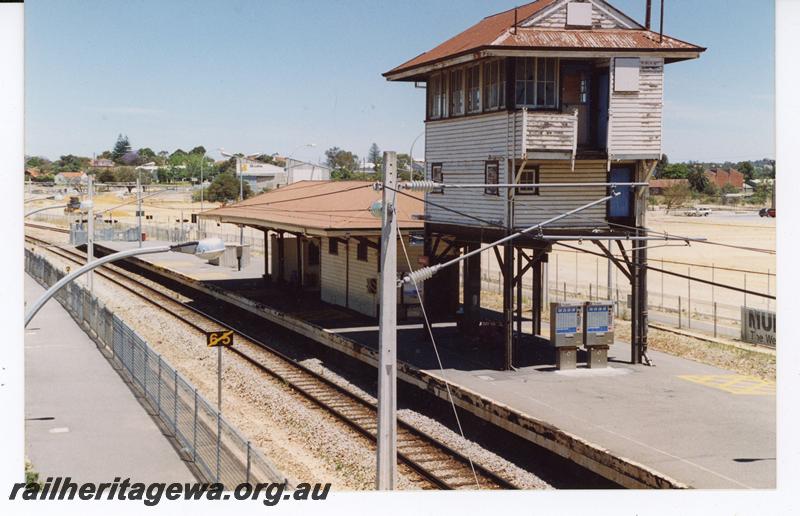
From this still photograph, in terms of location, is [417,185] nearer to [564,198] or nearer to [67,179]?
[564,198]

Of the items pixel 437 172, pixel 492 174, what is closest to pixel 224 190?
pixel 437 172

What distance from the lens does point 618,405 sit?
63.6ft

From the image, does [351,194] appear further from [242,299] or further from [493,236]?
[493,236]

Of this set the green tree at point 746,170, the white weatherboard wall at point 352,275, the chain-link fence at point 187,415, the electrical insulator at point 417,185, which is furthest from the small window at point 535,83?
the green tree at point 746,170

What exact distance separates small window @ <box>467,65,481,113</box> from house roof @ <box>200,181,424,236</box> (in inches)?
115

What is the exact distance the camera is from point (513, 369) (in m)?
23.0

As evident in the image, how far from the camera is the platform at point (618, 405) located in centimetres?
1538

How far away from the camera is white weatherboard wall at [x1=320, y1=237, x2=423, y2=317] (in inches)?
1235

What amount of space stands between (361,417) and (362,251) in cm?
1159

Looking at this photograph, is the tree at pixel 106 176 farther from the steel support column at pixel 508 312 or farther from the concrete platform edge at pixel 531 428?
the steel support column at pixel 508 312

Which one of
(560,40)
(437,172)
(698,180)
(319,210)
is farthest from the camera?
(698,180)

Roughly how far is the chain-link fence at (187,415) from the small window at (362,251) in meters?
8.84
